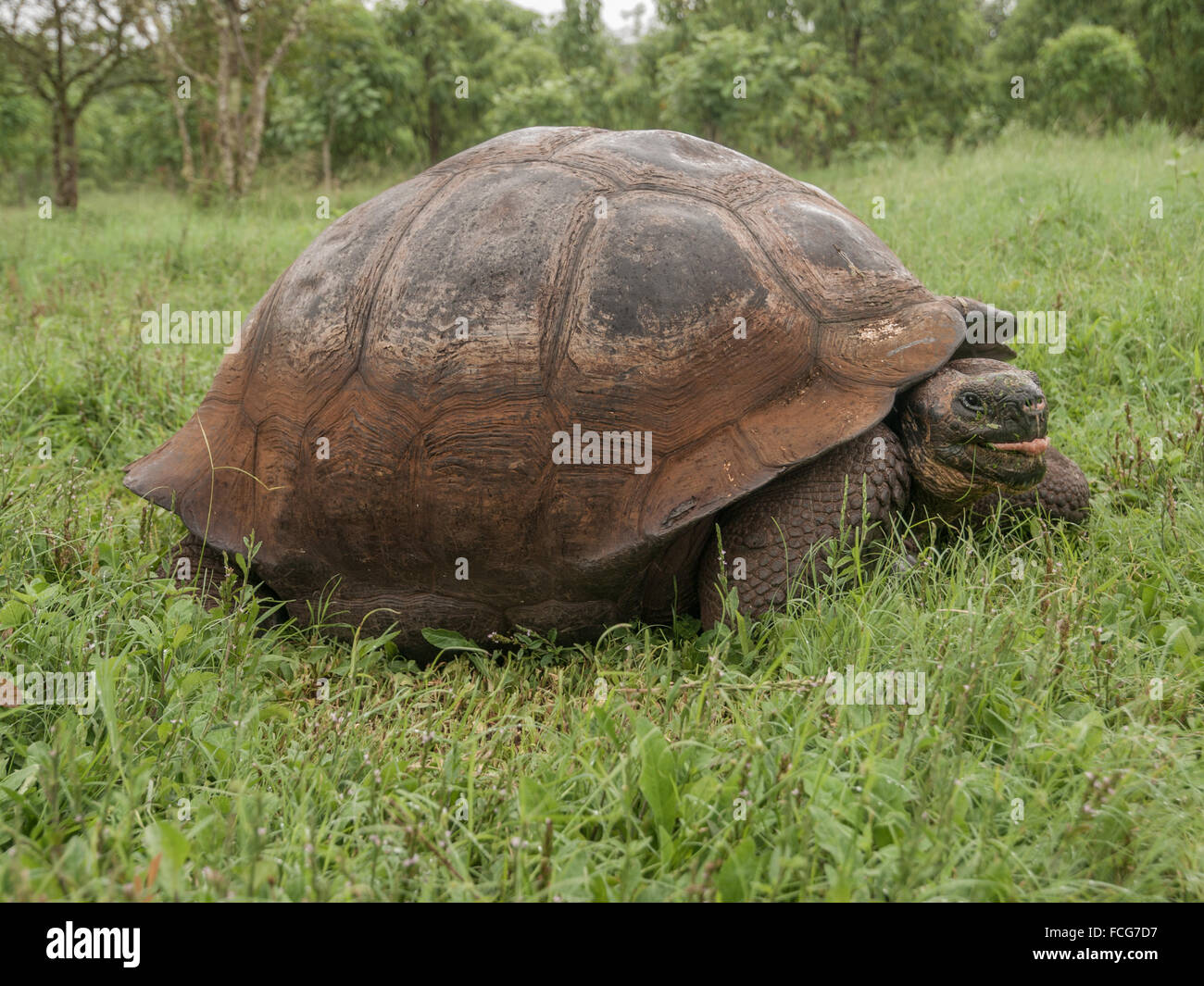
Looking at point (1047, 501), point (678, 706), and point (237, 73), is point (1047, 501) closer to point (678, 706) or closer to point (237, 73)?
point (678, 706)

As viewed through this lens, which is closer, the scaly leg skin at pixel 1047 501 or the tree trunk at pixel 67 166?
the scaly leg skin at pixel 1047 501

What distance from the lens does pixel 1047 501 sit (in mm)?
3217

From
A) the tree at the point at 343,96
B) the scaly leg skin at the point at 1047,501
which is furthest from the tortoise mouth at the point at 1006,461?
the tree at the point at 343,96

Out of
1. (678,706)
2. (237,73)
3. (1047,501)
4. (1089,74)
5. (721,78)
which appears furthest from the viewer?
(1089,74)

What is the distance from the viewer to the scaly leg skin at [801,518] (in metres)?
2.72

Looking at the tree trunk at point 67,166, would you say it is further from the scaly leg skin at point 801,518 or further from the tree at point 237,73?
the scaly leg skin at point 801,518

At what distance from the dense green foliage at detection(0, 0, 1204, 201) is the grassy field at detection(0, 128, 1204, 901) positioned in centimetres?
1043

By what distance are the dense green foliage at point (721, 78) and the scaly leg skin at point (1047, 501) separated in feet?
34.7

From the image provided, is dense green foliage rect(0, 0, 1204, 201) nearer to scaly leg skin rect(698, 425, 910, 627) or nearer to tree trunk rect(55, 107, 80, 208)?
tree trunk rect(55, 107, 80, 208)

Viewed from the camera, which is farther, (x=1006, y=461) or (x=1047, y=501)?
(x=1047, y=501)

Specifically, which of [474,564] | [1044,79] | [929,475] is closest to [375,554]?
[474,564]

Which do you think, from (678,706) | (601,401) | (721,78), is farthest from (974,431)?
(721,78)

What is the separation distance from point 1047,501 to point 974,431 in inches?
26.7

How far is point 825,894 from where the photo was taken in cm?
163
